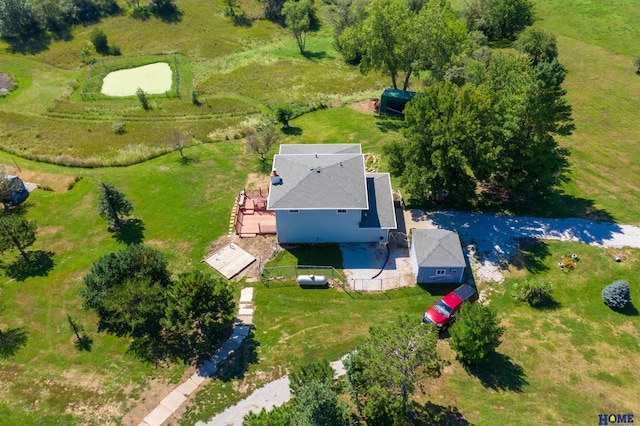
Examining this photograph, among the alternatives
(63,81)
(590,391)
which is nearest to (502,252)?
(590,391)

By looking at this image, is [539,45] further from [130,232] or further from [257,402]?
[257,402]

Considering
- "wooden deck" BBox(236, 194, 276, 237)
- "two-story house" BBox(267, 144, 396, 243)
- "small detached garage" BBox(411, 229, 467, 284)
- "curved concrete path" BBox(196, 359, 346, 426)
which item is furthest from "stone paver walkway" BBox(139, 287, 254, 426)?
"small detached garage" BBox(411, 229, 467, 284)

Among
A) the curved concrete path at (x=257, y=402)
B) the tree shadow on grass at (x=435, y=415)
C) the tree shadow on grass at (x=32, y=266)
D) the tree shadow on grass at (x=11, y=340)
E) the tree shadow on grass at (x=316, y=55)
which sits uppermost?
the tree shadow on grass at (x=316, y=55)

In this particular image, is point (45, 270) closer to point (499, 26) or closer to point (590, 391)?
point (590, 391)

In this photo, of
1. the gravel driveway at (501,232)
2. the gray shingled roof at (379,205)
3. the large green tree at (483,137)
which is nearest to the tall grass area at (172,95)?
the gray shingled roof at (379,205)

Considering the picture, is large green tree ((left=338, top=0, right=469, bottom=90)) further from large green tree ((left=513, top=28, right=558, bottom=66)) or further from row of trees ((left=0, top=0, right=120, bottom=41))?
row of trees ((left=0, top=0, right=120, bottom=41))

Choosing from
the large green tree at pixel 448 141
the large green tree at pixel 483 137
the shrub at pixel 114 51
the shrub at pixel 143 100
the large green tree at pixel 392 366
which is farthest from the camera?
the shrub at pixel 114 51

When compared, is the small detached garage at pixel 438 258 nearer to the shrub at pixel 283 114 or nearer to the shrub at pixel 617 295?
the shrub at pixel 617 295
